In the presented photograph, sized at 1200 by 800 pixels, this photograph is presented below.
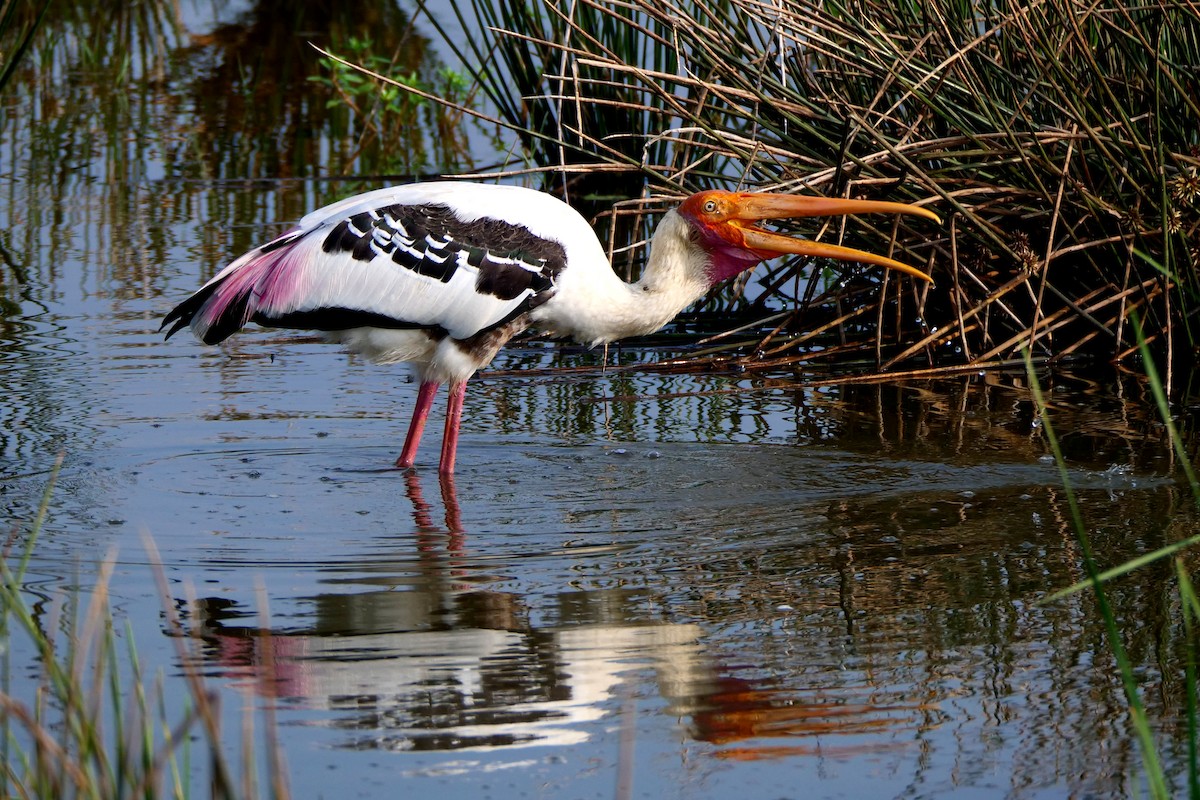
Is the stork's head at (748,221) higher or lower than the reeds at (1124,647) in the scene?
higher

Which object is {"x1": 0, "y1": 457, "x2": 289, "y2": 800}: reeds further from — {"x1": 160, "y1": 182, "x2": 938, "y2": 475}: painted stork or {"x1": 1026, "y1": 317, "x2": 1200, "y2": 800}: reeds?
{"x1": 160, "y1": 182, "x2": 938, "y2": 475}: painted stork

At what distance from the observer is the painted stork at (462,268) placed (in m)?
5.82

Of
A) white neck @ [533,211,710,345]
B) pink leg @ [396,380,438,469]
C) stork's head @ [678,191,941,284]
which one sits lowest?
pink leg @ [396,380,438,469]

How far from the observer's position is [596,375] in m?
7.29

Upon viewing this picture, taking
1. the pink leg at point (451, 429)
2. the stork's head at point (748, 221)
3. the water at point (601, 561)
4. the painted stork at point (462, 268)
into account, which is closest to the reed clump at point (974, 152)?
the water at point (601, 561)

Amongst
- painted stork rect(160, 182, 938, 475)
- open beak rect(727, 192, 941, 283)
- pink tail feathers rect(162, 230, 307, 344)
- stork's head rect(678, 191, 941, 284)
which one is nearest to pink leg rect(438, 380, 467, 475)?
painted stork rect(160, 182, 938, 475)

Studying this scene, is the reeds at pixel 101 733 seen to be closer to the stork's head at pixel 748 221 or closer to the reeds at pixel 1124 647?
the reeds at pixel 1124 647

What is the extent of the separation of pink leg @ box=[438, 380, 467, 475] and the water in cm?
10

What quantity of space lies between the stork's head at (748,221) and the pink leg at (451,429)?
98 centimetres

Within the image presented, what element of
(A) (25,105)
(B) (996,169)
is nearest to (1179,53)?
(B) (996,169)

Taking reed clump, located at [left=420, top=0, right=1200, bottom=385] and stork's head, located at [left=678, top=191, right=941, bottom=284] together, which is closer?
stork's head, located at [left=678, top=191, right=941, bottom=284]

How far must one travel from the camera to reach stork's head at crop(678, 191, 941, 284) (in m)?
5.85

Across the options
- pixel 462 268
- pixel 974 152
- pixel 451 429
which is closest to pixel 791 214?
pixel 974 152

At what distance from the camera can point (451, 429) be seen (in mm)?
6055
